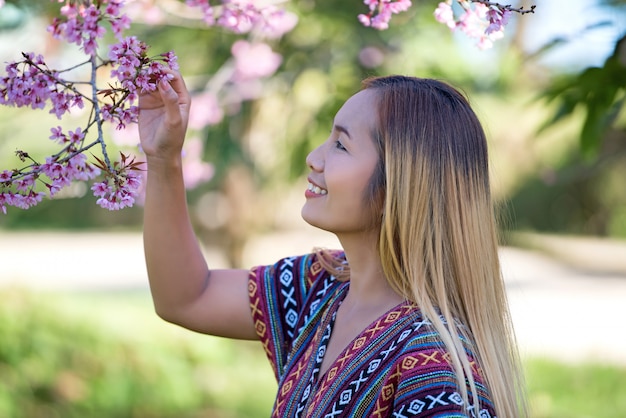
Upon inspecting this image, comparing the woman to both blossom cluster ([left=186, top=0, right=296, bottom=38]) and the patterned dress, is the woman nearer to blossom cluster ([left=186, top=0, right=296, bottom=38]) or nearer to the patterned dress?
the patterned dress

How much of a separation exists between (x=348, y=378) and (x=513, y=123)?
10355 millimetres

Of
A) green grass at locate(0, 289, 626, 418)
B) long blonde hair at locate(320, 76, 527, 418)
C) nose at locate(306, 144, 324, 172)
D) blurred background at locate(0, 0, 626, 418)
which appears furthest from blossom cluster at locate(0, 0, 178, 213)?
Answer: green grass at locate(0, 289, 626, 418)

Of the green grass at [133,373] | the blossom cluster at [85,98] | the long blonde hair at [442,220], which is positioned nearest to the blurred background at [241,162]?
the green grass at [133,373]

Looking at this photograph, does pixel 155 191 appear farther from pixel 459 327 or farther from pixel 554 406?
pixel 554 406

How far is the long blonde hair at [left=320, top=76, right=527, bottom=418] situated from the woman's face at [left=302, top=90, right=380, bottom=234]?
23 mm

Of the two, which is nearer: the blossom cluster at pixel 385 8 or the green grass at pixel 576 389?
the blossom cluster at pixel 385 8

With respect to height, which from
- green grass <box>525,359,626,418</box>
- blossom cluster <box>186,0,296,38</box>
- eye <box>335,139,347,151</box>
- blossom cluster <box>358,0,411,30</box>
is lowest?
green grass <box>525,359,626,418</box>

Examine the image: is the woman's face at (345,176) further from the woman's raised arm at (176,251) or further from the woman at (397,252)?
the woman's raised arm at (176,251)

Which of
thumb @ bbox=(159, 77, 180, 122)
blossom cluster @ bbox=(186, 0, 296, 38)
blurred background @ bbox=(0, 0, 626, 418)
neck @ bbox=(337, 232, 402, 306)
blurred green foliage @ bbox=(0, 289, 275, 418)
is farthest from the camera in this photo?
blurred green foliage @ bbox=(0, 289, 275, 418)

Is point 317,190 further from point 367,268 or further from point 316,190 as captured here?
point 367,268

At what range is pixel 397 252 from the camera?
5.61 feet

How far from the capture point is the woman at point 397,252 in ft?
5.03

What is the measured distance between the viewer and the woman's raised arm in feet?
5.44

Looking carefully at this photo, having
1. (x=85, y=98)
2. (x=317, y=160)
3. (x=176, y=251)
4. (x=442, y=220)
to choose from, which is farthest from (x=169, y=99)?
(x=442, y=220)
